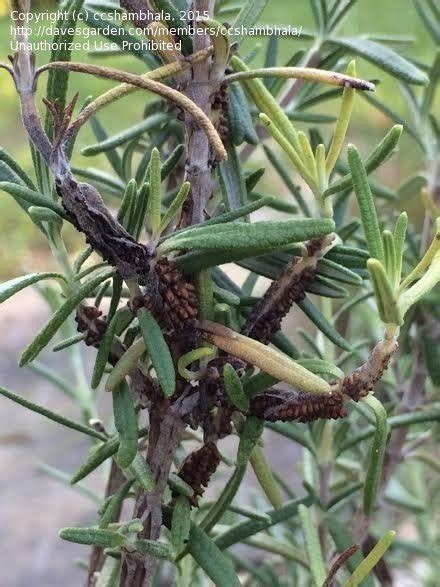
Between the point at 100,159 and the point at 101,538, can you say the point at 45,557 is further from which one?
the point at 100,159

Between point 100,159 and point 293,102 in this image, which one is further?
point 100,159

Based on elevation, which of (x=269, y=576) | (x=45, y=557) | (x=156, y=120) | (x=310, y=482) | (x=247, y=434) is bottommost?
(x=45, y=557)

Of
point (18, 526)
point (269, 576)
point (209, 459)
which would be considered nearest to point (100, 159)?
point (18, 526)

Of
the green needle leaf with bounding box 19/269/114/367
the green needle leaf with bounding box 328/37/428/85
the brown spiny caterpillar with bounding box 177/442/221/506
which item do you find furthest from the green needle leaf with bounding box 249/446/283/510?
the green needle leaf with bounding box 328/37/428/85

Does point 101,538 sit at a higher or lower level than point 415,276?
lower

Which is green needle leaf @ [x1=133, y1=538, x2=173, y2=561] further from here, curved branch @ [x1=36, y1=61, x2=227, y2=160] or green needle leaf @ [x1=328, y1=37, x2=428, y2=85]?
green needle leaf @ [x1=328, y1=37, x2=428, y2=85]
